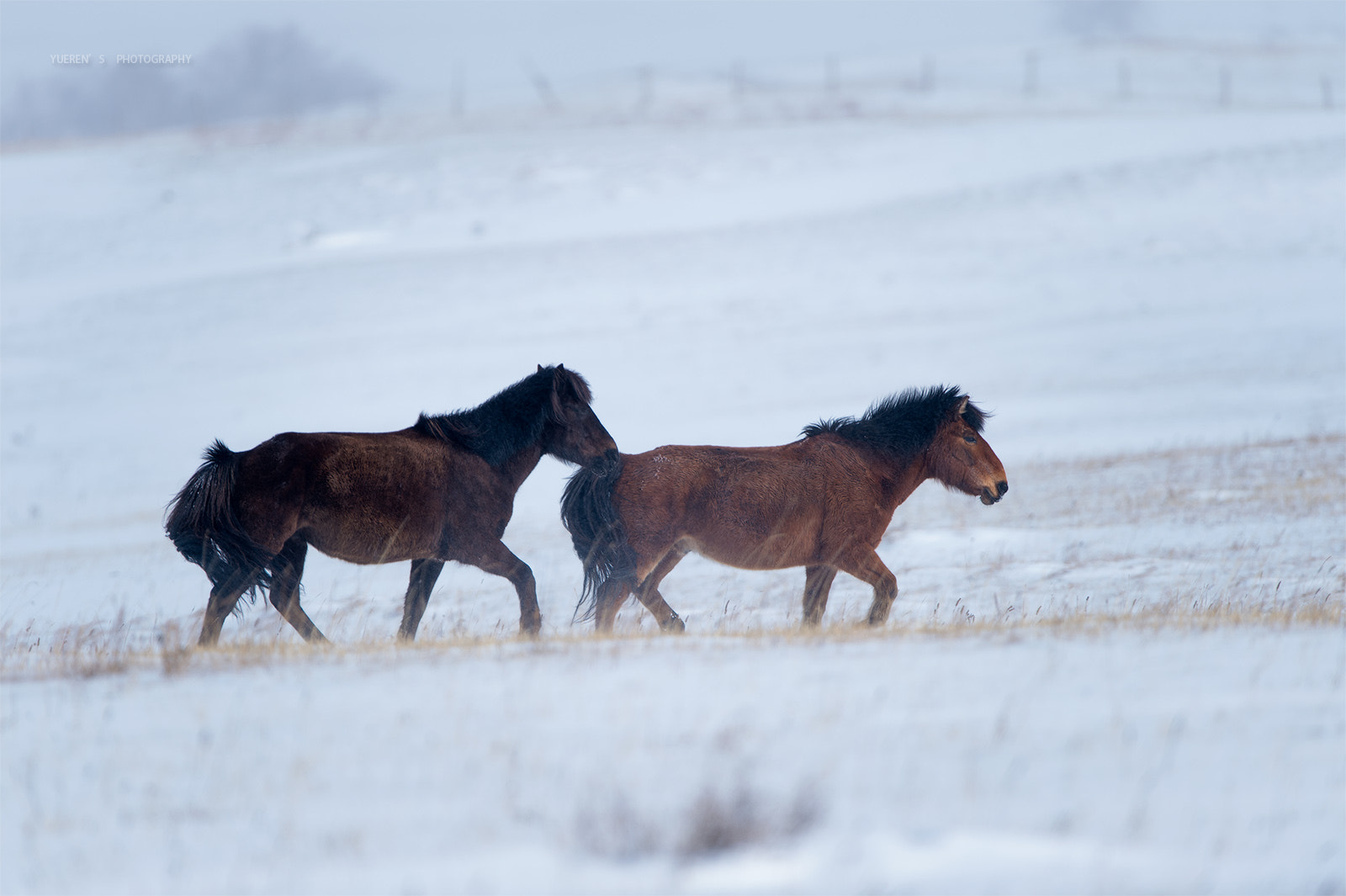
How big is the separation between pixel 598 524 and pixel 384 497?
4.63ft

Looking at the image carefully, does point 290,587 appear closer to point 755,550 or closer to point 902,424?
point 755,550

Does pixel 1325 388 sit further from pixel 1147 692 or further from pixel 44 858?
pixel 44 858

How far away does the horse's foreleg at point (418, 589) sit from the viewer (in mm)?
7754

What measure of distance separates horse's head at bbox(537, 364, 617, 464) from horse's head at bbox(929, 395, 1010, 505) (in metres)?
2.40

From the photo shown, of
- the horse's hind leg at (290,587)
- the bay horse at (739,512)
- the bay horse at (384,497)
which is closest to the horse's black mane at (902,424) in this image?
the bay horse at (739,512)

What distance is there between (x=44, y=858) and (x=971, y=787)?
2956 mm

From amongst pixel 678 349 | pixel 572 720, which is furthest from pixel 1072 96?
pixel 572 720

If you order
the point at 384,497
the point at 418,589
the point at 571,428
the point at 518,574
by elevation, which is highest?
the point at 571,428

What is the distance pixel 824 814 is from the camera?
379 cm

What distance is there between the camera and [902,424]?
27.9ft

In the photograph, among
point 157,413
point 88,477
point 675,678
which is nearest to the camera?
point 675,678

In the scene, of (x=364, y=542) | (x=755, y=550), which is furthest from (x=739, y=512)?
(x=364, y=542)

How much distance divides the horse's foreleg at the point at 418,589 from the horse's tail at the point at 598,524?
37.2 inches

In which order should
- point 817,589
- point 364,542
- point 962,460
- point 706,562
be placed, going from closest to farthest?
point 364,542
point 817,589
point 962,460
point 706,562
